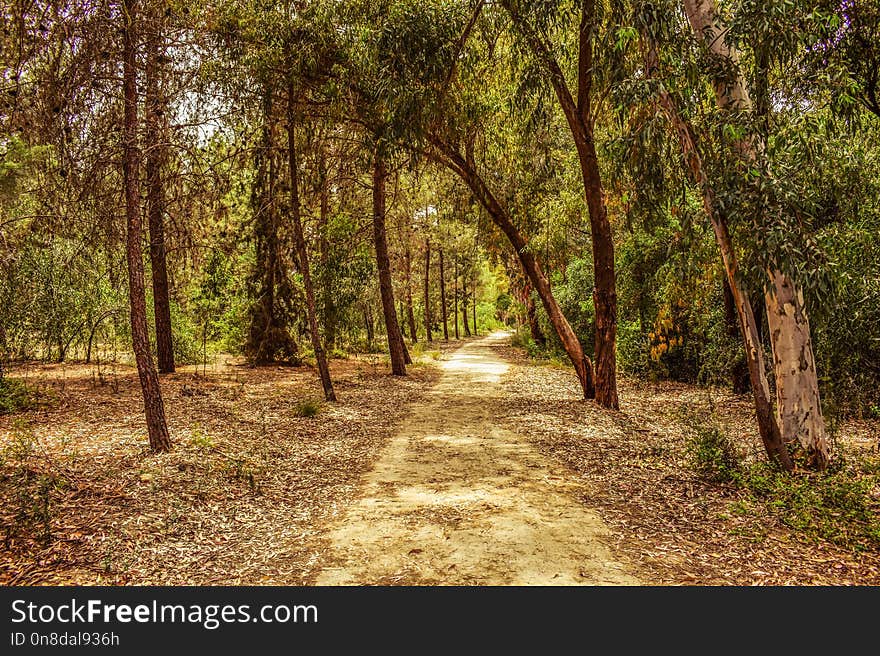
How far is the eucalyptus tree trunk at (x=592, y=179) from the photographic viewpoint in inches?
397

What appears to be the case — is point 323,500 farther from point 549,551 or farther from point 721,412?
point 721,412

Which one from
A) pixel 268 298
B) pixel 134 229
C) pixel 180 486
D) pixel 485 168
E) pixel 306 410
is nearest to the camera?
pixel 180 486

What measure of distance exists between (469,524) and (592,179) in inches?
306

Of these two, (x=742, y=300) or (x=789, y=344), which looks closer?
(x=742, y=300)

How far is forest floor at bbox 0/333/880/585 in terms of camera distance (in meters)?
4.23

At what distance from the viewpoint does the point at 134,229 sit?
6594mm

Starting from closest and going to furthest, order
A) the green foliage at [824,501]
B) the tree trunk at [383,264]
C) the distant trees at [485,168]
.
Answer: the green foliage at [824,501], the distant trees at [485,168], the tree trunk at [383,264]

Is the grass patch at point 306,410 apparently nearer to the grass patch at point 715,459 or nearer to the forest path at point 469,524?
the forest path at point 469,524

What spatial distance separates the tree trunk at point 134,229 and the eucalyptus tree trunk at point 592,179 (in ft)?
19.8

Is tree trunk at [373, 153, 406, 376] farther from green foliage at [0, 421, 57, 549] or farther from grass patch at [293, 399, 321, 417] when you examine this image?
green foliage at [0, 421, 57, 549]

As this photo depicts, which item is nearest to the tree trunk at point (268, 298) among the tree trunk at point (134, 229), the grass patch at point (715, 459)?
the tree trunk at point (134, 229)

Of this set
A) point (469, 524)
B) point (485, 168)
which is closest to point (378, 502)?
point (469, 524)

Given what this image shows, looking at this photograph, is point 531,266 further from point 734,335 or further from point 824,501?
point 824,501

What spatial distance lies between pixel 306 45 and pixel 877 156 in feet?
32.1
